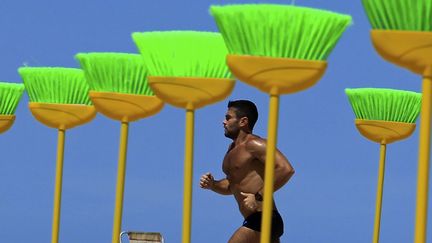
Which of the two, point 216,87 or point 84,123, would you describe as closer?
point 216,87

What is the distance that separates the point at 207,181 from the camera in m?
9.45

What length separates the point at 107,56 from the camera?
891 centimetres

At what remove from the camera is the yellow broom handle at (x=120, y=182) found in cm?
888

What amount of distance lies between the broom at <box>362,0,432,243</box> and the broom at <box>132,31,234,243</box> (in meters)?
1.42

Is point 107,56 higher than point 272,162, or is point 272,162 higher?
point 107,56

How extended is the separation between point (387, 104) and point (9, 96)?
320 cm

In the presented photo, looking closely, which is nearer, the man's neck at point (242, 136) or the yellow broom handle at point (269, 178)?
the yellow broom handle at point (269, 178)

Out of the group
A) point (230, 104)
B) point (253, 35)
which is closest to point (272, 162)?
point (253, 35)

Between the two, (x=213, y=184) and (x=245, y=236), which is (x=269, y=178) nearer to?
(x=245, y=236)

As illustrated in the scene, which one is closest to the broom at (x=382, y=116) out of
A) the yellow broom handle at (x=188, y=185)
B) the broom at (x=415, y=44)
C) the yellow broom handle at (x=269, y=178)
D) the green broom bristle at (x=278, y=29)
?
the yellow broom handle at (x=188, y=185)

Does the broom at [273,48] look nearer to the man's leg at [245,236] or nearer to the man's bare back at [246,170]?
the man's bare back at [246,170]

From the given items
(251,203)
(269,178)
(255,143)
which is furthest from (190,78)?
(251,203)

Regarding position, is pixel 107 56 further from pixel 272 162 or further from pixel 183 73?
pixel 272 162

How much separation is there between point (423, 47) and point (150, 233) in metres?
3.63
